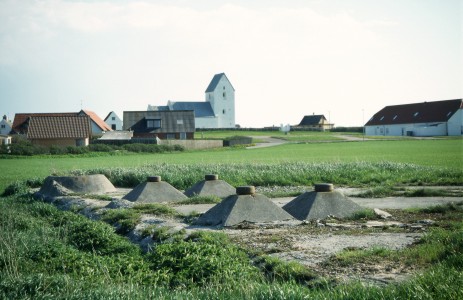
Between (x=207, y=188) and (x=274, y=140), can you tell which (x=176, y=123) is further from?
(x=207, y=188)

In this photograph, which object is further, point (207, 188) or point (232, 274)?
point (207, 188)

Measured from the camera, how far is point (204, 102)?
471 feet

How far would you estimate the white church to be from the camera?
463 feet

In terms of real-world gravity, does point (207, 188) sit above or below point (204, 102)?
below

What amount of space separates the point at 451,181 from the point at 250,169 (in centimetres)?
967

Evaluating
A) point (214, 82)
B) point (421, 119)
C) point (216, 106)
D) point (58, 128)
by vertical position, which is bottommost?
point (58, 128)

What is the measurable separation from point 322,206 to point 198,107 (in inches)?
5090

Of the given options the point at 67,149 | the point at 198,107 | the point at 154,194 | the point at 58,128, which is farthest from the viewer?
the point at 198,107

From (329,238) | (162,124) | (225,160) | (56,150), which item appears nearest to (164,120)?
(162,124)

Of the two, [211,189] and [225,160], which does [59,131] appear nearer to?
[225,160]

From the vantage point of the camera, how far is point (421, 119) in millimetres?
105188

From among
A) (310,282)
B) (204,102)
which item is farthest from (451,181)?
(204,102)

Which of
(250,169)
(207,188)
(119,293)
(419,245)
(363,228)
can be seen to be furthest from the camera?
(250,169)

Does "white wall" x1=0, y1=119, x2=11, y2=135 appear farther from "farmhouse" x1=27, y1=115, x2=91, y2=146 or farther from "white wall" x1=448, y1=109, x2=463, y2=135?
"white wall" x1=448, y1=109, x2=463, y2=135
